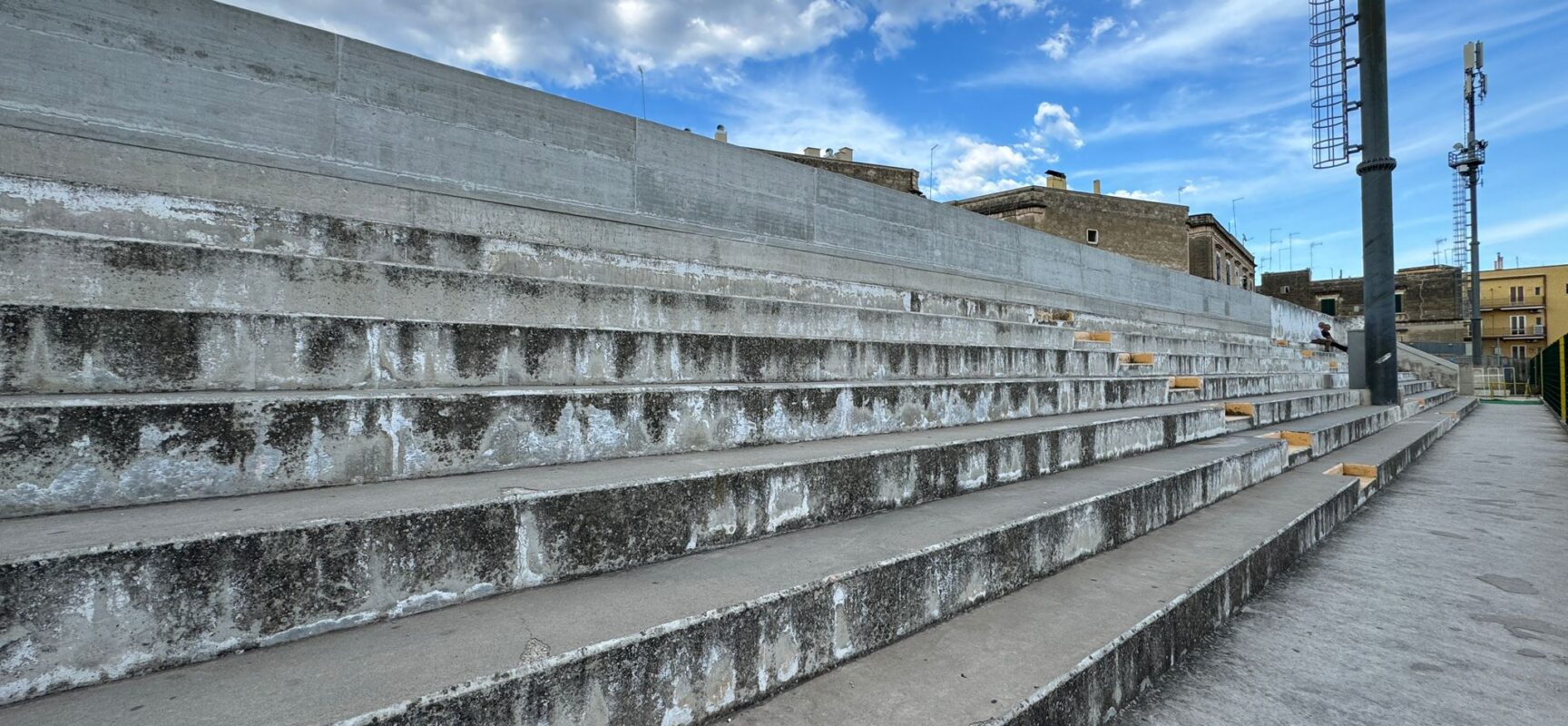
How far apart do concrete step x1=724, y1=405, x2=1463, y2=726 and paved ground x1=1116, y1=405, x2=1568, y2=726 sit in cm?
13

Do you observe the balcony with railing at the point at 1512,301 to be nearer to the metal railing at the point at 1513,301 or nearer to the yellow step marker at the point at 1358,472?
the metal railing at the point at 1513,301

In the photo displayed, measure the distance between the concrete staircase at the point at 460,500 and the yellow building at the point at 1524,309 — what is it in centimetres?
5991

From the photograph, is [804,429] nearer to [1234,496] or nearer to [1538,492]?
[1234,496]

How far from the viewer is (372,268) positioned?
2602 mm

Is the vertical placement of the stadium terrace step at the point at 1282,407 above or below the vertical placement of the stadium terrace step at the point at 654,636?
above

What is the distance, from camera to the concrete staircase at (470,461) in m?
1.20

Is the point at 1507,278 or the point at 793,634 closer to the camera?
the point at 793,634

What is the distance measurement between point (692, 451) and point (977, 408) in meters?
2.16

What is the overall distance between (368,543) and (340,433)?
565 mm

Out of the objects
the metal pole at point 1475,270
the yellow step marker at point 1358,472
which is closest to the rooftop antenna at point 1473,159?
the metal pole at point 1475,270

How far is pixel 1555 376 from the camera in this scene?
13461mm

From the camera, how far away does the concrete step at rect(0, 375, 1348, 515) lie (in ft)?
4.66

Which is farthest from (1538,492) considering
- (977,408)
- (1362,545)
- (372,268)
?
(372,268)

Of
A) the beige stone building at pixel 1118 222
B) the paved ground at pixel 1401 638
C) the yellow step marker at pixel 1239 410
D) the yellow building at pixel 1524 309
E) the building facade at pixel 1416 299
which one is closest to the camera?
the paved ground at pixel 1401 638
